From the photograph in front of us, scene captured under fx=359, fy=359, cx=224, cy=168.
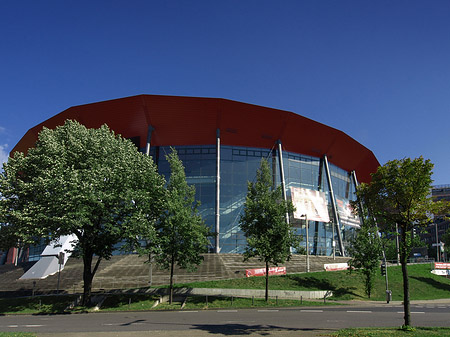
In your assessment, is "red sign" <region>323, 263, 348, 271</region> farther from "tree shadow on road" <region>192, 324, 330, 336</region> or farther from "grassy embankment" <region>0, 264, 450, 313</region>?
"tree shadow on road" <region>192, 324, 330, 336</region>

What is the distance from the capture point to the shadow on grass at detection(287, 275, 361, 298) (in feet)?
109

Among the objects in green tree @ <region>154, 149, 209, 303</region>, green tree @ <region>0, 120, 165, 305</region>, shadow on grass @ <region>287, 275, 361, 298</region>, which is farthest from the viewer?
shadow on grass @ <region>287, 275, 361, 298</region>

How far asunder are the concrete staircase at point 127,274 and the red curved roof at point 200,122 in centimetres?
1868

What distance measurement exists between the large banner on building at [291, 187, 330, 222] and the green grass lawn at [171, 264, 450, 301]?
587 inches

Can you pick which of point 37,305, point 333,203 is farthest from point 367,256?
point 37,305

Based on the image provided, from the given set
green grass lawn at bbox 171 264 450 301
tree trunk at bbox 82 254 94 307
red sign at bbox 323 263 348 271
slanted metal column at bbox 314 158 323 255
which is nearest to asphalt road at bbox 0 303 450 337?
tree trunk at bbox 82 254 94 307

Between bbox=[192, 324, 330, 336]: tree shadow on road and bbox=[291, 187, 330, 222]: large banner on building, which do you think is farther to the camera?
bbox=[291, 187, 330, 222]: large banner on building

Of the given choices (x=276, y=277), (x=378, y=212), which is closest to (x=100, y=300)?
(x=276, y=277)

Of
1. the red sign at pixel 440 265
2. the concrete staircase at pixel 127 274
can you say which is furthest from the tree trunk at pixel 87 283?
the red sign at pixel 440 265

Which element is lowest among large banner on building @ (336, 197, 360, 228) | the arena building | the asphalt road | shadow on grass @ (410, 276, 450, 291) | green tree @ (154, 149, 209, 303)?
shadow on grass @ (410, 276, 450, 291)

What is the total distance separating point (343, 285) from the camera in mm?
35000

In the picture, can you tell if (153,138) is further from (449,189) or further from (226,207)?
(449,189)

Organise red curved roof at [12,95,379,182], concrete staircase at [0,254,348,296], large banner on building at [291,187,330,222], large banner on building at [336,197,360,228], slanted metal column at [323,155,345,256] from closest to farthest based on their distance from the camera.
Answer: concrete staircase at [0,254,348,296] → red curved roof at [12,95,379,182] → large banner on building at [291,187,330,222] → slanted metal column at [323,155,345,256] → large banner on building at [336,197,360,228]

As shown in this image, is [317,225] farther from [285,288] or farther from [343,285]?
[285,288]
